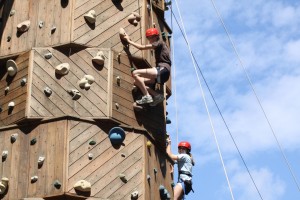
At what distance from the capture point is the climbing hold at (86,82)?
13.7 meters

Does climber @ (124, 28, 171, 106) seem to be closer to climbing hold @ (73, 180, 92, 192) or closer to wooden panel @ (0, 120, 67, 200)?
wooden panel @ (0, 120, 67, 200)

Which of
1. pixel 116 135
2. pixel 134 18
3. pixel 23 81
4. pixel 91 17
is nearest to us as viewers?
pixel 116 135

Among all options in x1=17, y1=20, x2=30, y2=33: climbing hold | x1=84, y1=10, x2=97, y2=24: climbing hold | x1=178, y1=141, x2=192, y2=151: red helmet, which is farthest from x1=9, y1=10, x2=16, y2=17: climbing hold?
x1=178, y1=141, x2=192, y2=151: red helmet

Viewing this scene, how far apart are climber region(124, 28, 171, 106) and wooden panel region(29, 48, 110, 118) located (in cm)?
57

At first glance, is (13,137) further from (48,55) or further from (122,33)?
(122,33)

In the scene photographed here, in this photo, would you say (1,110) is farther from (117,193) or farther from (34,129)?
(117,193)

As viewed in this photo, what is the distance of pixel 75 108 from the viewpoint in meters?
13.5

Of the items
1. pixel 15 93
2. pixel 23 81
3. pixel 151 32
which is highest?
pixel 151 32

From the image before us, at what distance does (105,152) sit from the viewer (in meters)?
13.4

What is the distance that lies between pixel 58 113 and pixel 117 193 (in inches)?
63.5

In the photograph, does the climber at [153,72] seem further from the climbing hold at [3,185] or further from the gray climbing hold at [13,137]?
the climbing hold at [3,185]

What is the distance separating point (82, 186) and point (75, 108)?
145 cm

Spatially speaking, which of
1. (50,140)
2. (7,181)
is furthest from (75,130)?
(7,181)

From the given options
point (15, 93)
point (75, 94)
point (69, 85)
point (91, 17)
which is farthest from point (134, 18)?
point (15, 93)
